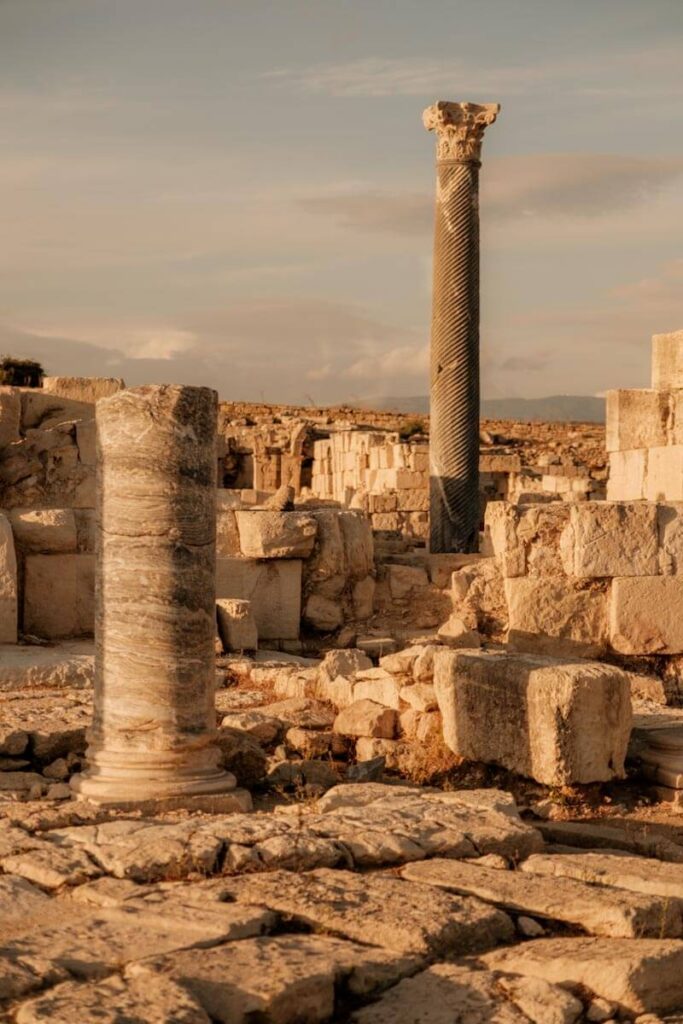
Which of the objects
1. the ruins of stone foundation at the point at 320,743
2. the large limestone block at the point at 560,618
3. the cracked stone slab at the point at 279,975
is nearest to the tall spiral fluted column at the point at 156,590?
the ruins of stone foundation at the point at 320,743

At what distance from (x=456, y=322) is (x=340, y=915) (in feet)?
43.9

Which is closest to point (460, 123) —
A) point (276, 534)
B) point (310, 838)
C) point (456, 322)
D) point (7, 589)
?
point (456, 322)

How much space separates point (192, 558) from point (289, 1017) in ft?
14.0

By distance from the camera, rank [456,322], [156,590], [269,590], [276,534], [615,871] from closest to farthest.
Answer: [615,871]
[156,590]
[276,534]
[269,590]
[456,322]

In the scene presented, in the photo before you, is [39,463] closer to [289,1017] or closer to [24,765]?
[24,765]

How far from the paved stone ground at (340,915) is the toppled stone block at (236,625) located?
14.5 feet

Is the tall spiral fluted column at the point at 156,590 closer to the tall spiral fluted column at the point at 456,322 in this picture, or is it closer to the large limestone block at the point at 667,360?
the large limestone block at the point at 667,360

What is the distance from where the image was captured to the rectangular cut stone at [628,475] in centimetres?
1575

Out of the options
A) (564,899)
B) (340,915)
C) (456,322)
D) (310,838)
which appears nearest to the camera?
(340,915)

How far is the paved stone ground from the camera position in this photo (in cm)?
538

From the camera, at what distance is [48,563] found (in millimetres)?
13453

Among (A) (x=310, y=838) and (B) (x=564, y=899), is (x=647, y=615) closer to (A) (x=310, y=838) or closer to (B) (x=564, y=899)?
(A) (x=310, y=838)

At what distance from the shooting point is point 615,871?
700 cm

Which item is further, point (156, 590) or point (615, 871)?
point (156, 590)
